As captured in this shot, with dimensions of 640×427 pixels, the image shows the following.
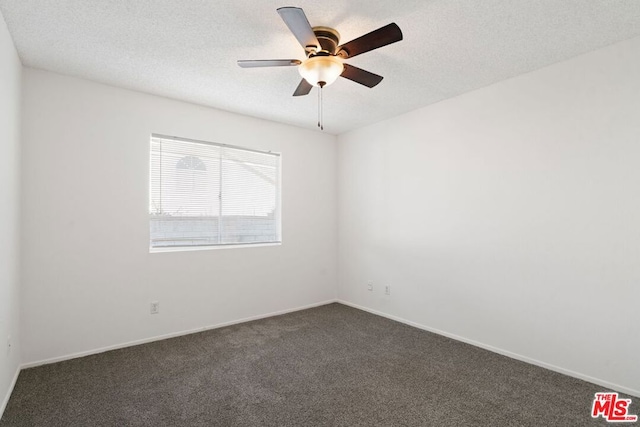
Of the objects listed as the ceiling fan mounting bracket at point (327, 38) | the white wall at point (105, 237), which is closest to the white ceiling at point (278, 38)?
the ceiling fan mounting bracket at point (327, 38)

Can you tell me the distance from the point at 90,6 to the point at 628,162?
3793mm

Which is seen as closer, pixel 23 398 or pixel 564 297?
pixel 23 398

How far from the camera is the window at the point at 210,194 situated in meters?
3.49

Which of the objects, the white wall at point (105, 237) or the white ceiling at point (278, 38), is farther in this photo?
the white wall at point (105, 237)

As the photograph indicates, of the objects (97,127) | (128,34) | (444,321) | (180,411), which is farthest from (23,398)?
(444,321)

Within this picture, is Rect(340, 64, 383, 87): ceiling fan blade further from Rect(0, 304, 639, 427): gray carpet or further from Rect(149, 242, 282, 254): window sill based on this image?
Rect(149, 242, 282, 254): window sill

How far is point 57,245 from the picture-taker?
2.86m

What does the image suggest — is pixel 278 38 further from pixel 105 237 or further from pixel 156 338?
pixel 156 338

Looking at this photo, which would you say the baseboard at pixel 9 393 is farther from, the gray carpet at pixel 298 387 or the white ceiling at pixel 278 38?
the white ceiling at pixel 278 38

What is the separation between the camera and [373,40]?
1.93m

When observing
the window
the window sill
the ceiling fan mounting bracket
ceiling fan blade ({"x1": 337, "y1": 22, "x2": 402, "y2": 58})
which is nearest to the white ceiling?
the ceiling fan mounting bracket

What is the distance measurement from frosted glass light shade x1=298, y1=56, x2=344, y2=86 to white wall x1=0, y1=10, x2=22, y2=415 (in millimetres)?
1940

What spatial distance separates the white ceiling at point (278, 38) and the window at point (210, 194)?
712 millimetres

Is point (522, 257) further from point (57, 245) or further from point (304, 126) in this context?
point (57, 245)
